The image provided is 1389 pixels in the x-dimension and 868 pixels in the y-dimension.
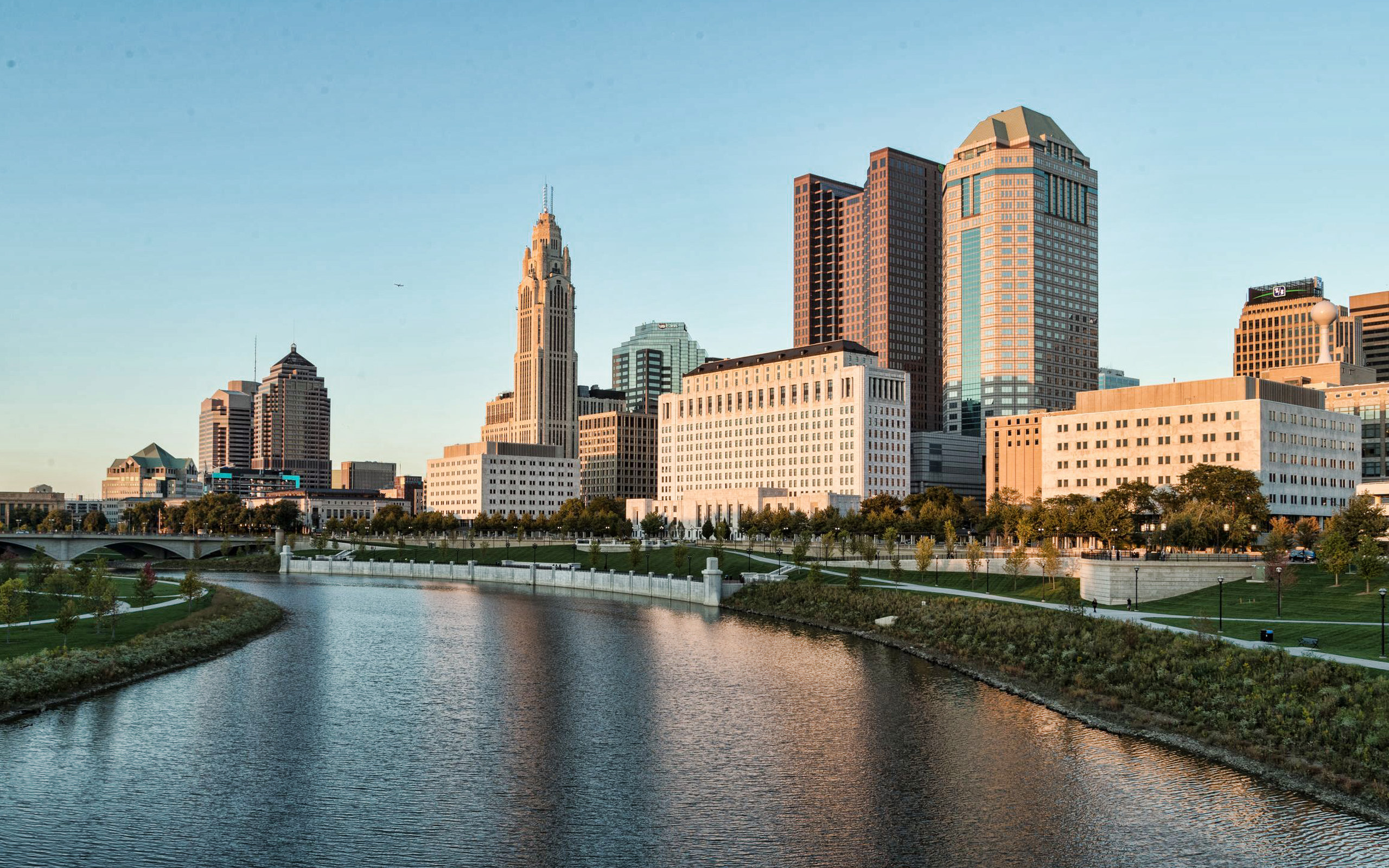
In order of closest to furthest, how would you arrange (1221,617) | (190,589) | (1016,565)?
(1221,617) < (190,589) < (1016,565)

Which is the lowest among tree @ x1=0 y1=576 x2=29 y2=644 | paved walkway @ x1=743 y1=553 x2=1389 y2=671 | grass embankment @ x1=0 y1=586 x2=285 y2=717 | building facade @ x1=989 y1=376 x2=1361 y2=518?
grass embankment @ x1=0 y1=586 x2=285 y2=717

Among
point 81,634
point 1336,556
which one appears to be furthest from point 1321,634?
point 81,634

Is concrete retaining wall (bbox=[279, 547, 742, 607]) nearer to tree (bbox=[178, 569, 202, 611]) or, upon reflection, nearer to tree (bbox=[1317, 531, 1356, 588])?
tree (bbox=[178, 569, 202, 611])

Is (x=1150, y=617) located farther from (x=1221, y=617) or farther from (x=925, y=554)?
(x=925, y=554)

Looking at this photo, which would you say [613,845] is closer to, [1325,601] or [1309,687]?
[1309,687]

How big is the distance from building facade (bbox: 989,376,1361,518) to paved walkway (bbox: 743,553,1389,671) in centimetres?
7765

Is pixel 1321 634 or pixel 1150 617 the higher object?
pixel 1321 634

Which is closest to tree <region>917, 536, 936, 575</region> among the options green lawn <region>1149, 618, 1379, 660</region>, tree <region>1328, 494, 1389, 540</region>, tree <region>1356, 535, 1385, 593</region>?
tree <region>1328, 494, 1389, 540</region>

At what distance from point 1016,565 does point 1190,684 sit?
1964 inches

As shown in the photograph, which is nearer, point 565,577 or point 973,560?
point 973,560

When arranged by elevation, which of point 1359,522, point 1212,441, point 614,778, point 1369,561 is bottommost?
point 614,778

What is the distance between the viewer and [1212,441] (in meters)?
173

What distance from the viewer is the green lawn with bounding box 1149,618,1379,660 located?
62.6 metres

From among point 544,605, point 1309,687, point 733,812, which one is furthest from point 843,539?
point 733,812
